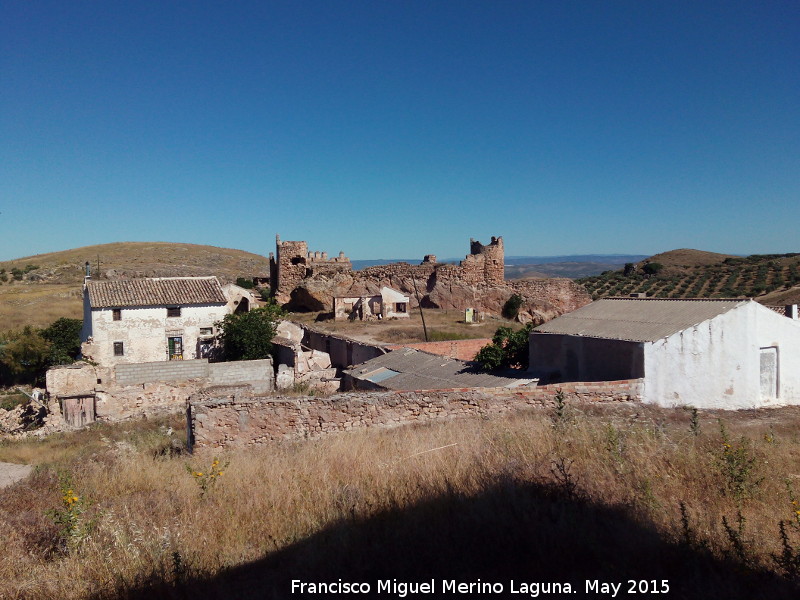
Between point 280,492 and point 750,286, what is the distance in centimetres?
4321

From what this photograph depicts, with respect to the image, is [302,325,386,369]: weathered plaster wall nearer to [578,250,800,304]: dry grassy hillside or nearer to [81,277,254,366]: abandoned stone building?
[81,277,254,366]: abandoned stone building

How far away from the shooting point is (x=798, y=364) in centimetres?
1225

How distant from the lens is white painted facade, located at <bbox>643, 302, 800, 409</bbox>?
1102 centimetres

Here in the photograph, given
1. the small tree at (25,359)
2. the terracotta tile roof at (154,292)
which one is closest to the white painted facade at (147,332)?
the terracotta tile roof at (154,292)

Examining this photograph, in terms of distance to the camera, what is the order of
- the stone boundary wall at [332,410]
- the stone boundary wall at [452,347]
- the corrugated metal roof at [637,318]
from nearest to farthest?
the stone boundary wall at [332,410] < the corrugated metal roof at [637,318] < the stone boundary wall at [452,347]

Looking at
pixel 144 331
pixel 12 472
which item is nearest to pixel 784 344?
pixel 12 472

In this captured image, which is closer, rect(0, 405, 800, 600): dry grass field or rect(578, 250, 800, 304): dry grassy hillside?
rect(0, 405, 800, 600): dry grass field

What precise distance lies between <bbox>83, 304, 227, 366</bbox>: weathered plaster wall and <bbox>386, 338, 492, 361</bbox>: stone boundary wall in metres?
10.3

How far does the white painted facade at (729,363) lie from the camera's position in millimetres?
11016

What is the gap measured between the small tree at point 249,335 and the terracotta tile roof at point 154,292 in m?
2.05

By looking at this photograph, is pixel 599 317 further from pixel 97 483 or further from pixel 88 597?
pixel 88 597

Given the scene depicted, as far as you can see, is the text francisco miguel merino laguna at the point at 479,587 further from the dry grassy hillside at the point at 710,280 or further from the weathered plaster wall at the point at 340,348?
the dry grassy hillside at the point at 710,280

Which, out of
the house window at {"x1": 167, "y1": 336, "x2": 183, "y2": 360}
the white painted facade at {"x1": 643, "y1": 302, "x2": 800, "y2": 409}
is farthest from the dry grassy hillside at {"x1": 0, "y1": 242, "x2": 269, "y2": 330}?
the white painted facade at {"x1": 643, "y1": 302, "x2": 800, "y2": 409}

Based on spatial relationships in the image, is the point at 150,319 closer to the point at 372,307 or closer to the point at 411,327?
the point at 372,307
